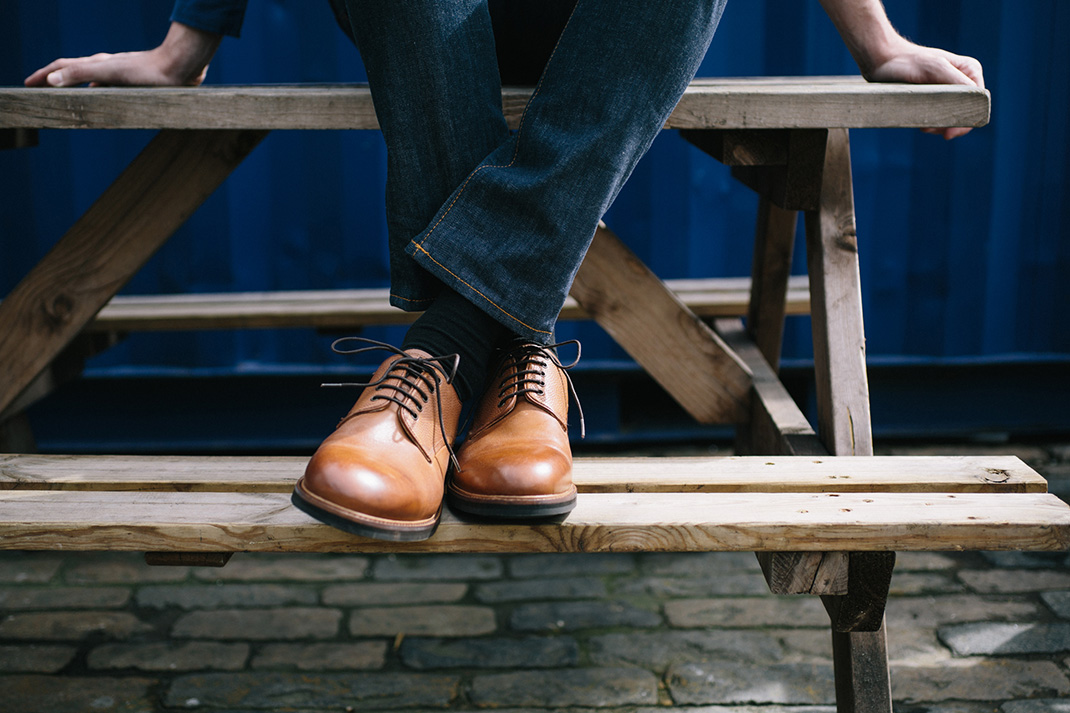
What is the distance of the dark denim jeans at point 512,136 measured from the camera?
1.17 m

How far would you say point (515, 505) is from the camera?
1.07 meters

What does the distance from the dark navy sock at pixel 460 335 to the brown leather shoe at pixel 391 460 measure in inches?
1.0

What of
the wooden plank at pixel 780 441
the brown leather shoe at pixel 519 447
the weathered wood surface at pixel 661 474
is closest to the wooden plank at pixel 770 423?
the wooden plank at pixel 780 441

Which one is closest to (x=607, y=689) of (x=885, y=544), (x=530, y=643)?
(x=530, y=643)

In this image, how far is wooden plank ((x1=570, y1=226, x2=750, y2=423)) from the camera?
6.09 ft

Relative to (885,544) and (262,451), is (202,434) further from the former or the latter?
(885,544)

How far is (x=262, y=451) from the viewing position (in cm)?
304

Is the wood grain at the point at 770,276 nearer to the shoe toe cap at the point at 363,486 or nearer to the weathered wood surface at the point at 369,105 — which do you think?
the weathered wood surface at the point at 369,105

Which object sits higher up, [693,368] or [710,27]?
[710,27]

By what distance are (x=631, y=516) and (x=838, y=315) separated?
0.62 m

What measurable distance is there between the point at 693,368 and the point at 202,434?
5.98ft

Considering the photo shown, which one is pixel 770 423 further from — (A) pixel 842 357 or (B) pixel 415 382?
(B) pixel 415 382

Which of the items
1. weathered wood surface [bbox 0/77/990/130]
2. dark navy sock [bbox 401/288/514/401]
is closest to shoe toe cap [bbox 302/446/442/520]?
dark navy sock [bbox 401/288/514/401]

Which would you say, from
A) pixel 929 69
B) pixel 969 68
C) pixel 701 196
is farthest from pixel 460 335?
pixel 701 196
